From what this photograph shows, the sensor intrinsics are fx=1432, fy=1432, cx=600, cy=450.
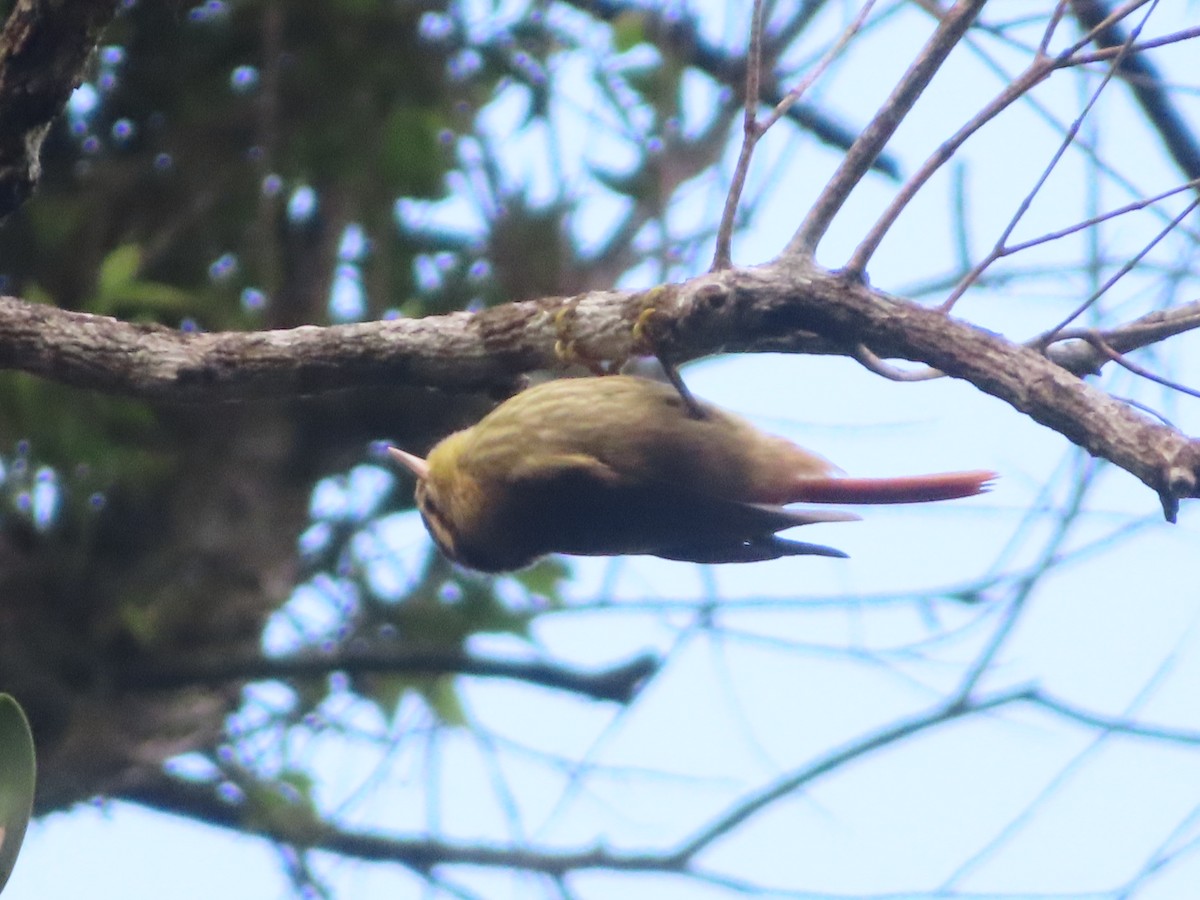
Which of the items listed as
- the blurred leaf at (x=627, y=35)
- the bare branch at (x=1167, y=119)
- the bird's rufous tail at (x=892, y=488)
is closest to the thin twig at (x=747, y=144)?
the bird's rufous tail at (x=892, y=488)

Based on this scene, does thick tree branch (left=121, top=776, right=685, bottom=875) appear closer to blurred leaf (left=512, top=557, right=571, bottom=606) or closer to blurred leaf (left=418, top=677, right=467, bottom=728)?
blurred leaf (left=418, top=677, right=467, bottom=728)

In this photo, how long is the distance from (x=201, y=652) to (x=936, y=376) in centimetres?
286

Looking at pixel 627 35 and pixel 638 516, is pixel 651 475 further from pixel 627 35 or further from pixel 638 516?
pixel 627 35

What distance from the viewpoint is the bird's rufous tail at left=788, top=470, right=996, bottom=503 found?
2.22 metres

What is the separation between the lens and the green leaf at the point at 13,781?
173 centimetres

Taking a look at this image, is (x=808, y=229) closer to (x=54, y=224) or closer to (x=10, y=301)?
(x=10, y=301)

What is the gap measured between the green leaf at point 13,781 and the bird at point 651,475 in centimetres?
94

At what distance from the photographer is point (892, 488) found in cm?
227

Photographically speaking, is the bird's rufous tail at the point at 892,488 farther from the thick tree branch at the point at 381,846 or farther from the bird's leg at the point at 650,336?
the thick tree branch at the point at 381,846

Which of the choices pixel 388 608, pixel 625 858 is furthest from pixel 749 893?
pixel 388 608

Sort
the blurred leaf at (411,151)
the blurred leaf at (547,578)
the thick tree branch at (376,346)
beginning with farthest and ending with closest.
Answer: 1. the blurred leaf at (547,578)
2. the blurred leaf at (411,151)
3. the thick tree branch at (376,346)

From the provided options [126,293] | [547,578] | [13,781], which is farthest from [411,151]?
[13,781]

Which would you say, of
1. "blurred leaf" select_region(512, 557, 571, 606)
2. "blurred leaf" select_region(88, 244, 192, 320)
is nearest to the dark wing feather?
"blurred leaf" select_region(88, 244, 192, 320)

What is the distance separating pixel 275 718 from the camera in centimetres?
421
